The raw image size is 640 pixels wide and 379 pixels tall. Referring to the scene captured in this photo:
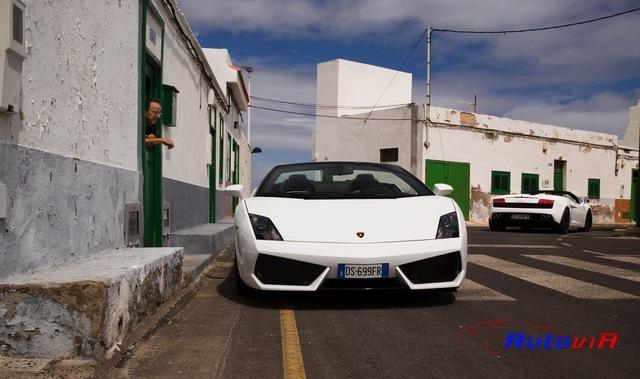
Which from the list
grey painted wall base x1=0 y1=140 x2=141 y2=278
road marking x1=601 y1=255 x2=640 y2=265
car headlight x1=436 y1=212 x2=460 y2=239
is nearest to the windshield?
car headlight x1=436 y1=212 x2=460 y2=239

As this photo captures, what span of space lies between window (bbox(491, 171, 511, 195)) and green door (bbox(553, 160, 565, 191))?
12.8 ft

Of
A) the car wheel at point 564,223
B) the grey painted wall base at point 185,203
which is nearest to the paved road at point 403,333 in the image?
the grey painted wall base at point 185,203

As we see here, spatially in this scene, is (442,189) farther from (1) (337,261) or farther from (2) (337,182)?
(1) (337,261)

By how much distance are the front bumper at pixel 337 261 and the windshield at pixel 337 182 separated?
841mm

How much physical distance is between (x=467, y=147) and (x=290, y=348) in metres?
23.5

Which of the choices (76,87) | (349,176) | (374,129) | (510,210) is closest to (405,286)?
(349,176)

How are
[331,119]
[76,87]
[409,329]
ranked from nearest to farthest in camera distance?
[409,329], [76,87], [331,119]

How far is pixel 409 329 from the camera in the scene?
12.5 feet

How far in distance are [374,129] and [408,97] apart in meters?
7.04

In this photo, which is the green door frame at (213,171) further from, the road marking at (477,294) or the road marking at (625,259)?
the road marking at (477,294)

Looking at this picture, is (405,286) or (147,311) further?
(405,286)

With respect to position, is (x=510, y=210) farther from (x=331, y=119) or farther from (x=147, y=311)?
(x=331, y=119)

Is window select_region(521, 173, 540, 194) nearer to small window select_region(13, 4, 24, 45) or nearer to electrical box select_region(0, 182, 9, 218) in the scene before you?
small window select_region(13, 4, 24, 45)

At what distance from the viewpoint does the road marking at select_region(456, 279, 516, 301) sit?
16.1 feet
